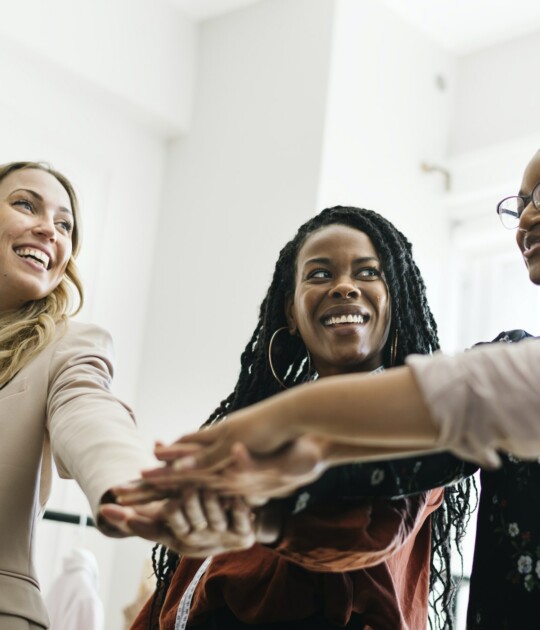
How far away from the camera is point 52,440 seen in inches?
52.1

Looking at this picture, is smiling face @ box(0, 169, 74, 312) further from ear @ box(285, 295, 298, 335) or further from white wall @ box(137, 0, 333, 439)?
white wall @ box(137, 0, 333, 439)

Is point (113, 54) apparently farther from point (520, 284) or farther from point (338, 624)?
point (338, 624)

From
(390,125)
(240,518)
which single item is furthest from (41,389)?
(390,125)

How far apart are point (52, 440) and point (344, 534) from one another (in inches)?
17.3

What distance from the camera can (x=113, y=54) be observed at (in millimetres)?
3523

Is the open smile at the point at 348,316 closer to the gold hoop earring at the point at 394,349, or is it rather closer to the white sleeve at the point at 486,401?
the gold hoop earring at the point at 394,349

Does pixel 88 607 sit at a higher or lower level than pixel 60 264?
lower

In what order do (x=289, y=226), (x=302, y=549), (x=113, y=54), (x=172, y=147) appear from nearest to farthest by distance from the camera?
1. (x=302, y=549)
2. (x=289, y=226)
3. (x=113, y=54)
4. (x=172, y=147)

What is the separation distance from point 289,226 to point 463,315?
0.72 metres

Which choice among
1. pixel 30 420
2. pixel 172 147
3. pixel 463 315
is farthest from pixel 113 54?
pixel 30 420

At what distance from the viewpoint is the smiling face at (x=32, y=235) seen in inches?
64.5

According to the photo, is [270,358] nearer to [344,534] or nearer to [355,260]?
[355,260]

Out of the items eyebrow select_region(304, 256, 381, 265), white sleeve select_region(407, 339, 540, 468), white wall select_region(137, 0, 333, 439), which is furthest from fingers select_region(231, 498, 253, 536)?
white wall select_region(137, 0, 333, 439)

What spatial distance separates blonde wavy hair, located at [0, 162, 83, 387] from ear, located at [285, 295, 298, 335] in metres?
0.35
